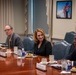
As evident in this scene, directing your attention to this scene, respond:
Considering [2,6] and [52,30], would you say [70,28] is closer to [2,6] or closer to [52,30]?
[52,30]

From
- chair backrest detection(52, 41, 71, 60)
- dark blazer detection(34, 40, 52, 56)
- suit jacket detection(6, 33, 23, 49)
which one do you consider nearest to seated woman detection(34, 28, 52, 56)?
dark blazer detection(34, 40, 52, 56)

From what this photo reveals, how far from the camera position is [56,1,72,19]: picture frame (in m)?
6.91

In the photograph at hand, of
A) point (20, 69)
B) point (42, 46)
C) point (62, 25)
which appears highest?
point (62, 25)

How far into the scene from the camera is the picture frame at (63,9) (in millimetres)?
6906

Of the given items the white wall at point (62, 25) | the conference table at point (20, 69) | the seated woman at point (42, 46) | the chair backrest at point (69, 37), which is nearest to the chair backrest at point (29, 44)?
the seated woman at point (42, 46)

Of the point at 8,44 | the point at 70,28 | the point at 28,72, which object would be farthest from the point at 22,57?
the point at 70,28

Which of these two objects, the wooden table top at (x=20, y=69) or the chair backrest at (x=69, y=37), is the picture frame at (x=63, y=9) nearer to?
the chair backrest at (x=69, y=37)

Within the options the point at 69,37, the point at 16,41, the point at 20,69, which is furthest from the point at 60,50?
the point at 69,37

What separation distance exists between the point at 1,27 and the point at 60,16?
2206mm

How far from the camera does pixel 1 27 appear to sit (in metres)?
8.24

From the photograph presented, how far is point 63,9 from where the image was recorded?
23.3 feet

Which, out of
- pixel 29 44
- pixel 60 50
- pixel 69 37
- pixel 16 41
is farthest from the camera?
pixel 69 37

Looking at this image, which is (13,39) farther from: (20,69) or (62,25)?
(20,69)

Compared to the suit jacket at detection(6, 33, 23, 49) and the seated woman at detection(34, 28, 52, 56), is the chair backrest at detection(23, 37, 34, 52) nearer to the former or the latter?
the suit jacket at detection(6, 33, 23, 49)
